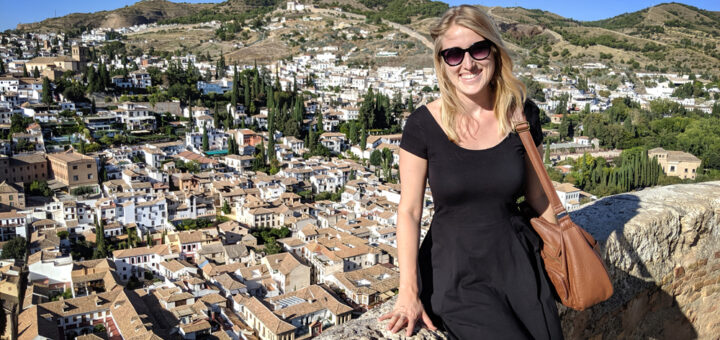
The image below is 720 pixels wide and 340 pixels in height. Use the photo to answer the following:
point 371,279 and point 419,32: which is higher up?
point 419,32

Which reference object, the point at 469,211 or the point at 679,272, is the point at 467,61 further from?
the point at 679,272

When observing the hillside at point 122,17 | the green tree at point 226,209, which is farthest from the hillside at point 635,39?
the hillside at point 122,17

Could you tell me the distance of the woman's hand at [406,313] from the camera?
1.45 m

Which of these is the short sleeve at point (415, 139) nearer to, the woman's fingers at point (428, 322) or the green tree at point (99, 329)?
the woman's fingers at point (428, 322)

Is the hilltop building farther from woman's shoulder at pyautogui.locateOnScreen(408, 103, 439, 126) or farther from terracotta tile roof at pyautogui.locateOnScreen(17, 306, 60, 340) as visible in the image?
woman's shoulder at pyautogui.locateOnScreen(408, 103, 439, 126)

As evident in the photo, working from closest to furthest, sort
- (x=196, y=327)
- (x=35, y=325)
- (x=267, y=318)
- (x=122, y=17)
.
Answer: (x=35, y=325) < (x=196, y=327) < (x=267, y=318) < (x=122, y=17)

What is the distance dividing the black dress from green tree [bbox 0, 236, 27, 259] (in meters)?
16.3

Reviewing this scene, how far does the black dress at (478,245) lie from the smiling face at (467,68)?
0.13 m

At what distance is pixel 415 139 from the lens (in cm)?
149

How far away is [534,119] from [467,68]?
0.85ft

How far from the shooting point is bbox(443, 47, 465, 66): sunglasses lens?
4.89 ft

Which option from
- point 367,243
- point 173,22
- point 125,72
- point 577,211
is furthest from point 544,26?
point 577,211

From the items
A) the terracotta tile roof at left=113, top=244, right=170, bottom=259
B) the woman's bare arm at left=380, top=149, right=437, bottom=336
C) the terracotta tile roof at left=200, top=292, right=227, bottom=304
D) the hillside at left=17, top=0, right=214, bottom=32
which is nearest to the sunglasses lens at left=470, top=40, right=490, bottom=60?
the woman's bare arm at left=380, top=149, right=437, bottom=336

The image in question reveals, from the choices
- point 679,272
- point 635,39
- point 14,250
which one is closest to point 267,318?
point 14,250
